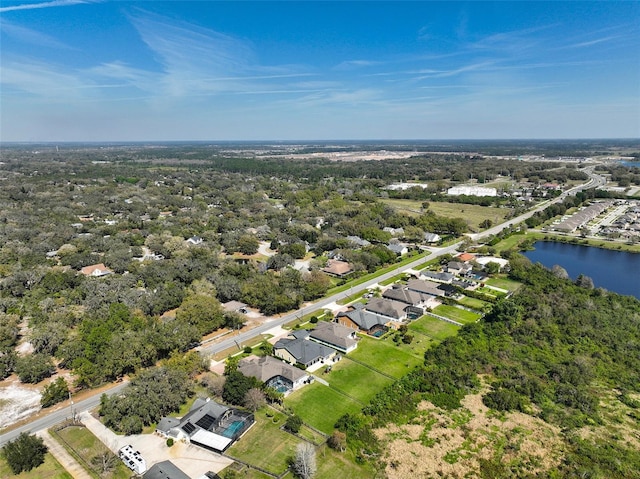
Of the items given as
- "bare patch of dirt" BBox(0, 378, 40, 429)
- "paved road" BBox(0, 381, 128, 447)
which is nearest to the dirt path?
"paved road" BBox(0, 381, 128, 447)

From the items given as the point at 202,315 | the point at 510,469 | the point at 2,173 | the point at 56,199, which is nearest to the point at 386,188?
the point at 56,199

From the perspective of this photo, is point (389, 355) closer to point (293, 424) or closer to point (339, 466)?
point (293, 424)

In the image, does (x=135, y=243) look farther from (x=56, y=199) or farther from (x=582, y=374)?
(x=582, y=374)

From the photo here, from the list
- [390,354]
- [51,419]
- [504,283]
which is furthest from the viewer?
[504,283]

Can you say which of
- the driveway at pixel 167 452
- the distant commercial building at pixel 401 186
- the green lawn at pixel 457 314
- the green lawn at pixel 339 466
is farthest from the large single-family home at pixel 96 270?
the distant commercial building at pixel 401 186

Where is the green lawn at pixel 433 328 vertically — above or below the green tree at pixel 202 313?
below

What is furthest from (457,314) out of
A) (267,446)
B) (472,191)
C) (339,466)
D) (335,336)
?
(472,191)

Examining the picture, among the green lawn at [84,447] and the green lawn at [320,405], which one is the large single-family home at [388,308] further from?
the green lawn at [84,447]
